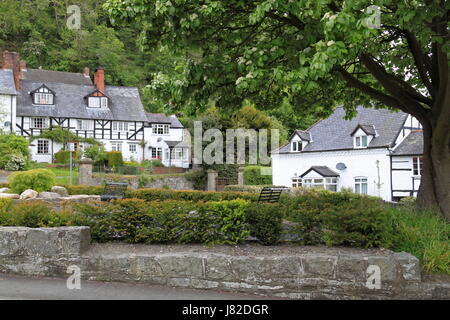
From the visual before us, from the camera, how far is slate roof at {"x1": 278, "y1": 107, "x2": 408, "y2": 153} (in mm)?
32844

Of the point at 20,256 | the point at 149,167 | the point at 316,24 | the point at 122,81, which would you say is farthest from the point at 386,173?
the point at 122,81

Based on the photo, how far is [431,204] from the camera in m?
8.77

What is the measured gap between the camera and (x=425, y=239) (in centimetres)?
670

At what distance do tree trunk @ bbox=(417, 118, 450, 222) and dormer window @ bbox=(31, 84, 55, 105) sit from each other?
47.0 meters

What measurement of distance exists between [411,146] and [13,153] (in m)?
30.7

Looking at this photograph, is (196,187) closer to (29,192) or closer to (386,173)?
(386,173)

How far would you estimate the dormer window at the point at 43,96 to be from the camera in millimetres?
48125

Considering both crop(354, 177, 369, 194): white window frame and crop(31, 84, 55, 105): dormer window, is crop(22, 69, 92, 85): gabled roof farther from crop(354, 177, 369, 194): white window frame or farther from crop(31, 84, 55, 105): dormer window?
crop(354, 177, 369, 194): white window frame

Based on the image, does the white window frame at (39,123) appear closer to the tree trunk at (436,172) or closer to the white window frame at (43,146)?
the white window frame at (43,146)

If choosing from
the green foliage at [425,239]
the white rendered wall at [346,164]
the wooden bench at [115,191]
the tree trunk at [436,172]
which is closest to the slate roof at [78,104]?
the white rendered wall at [346,164]

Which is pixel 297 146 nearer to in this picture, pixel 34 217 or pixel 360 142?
pixel 360 142

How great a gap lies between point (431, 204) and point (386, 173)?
25.0 meters

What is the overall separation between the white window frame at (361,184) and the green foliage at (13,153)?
87.0ft

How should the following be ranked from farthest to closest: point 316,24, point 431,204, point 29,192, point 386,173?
point 386,173 → point 29,192 → point 431,204 → point 316,24
